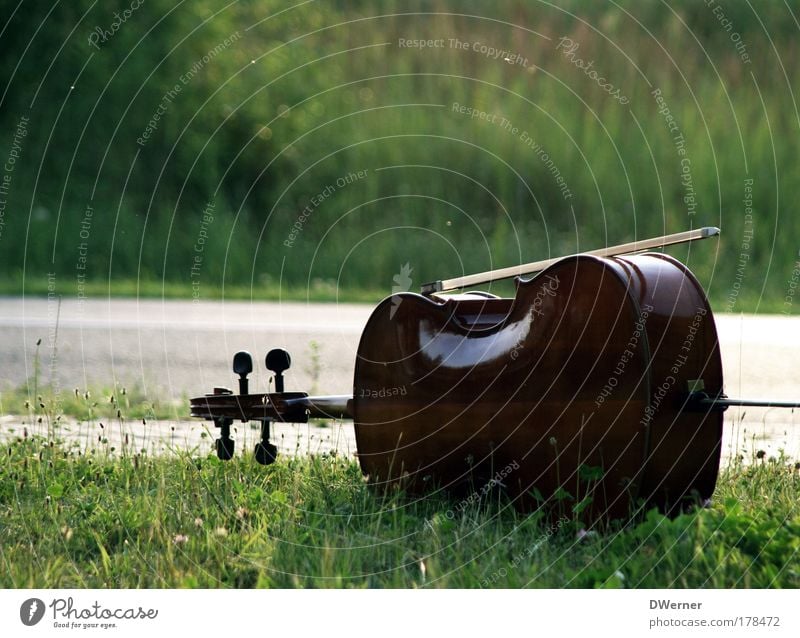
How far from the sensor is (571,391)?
9.03 feet

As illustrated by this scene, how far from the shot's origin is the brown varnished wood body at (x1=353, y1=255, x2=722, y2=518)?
Answer: 105 inches

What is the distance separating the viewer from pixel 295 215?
9.93m

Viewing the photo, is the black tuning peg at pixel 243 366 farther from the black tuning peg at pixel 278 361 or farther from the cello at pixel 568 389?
the cello at pixel 568 389

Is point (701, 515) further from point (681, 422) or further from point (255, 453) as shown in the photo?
point (255, 453)

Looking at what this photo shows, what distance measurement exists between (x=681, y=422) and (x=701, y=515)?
0.69 feet

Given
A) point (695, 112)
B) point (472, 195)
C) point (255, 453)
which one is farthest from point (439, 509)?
point (695, 112)

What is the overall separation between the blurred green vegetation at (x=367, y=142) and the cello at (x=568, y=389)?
18.2 feet

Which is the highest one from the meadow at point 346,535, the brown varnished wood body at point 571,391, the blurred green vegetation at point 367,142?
the blurred green vegetation at point 367,142

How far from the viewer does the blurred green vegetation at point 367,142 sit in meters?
9.16

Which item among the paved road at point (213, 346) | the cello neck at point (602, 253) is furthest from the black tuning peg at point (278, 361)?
the paved road at point (213, 346)

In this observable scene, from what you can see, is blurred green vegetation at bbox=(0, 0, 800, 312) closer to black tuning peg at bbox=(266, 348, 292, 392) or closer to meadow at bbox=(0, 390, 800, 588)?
black tuning peg at bbox=(266, 348, 292, 392)
